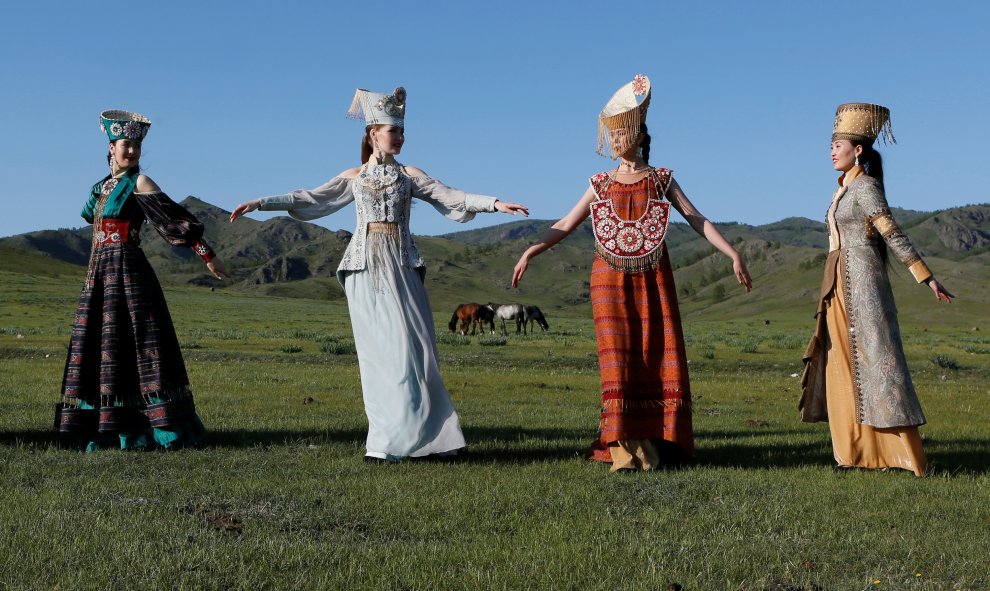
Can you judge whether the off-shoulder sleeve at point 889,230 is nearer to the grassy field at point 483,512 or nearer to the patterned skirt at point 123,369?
the grassy field at point 483,512

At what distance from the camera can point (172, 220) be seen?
28.4 feet

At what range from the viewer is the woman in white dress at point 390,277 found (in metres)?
7.96

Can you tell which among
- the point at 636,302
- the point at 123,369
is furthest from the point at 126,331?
the point at 636,302

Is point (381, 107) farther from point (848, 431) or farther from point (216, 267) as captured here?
point (848, 431)

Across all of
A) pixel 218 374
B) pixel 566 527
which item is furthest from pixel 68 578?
pixel 218 374

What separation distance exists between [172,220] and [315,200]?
50.7 inches

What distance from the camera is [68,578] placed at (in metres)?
4.35

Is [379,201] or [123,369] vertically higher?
[379,201]

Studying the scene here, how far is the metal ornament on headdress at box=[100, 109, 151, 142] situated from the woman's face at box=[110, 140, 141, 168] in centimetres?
4

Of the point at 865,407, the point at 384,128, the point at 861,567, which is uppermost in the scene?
the point at 384,128

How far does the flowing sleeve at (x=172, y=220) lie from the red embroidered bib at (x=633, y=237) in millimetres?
3384

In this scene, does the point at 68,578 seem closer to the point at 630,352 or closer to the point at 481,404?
the point at 630,352

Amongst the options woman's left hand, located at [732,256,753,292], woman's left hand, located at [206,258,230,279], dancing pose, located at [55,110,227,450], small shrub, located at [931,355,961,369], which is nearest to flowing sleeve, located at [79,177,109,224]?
dancing pose, located at [55,110,227,450]

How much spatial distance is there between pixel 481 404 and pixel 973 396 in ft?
24.9
